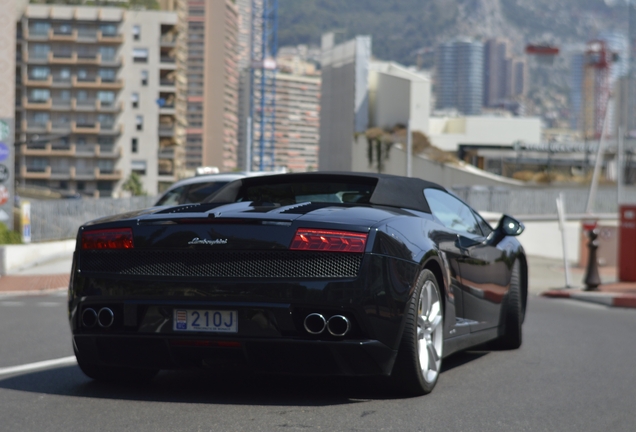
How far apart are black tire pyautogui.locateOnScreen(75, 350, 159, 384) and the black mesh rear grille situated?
747mm

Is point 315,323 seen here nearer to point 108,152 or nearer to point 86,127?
point 108,152

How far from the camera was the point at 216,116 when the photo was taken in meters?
189

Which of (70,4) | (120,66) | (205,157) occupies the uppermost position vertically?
(70,4)

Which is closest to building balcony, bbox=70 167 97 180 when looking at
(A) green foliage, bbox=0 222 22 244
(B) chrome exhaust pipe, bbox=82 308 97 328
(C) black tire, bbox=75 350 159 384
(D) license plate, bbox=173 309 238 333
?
(A) green foliage, bbox=0 222 22 244

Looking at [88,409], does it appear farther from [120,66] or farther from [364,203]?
[120,66]

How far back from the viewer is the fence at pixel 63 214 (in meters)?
27.7

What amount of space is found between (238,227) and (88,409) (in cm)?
120

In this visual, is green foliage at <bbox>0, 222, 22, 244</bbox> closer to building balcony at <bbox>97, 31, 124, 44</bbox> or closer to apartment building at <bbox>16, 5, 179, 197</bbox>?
apartment building at <bbox>16, 5, 179, 197</bbox>

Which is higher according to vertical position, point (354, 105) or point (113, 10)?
point (113, 10)

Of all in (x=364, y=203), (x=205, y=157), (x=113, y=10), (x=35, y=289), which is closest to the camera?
(x=364, y=203)

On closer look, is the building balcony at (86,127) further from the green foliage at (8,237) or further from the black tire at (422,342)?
the black tire at (422,342)

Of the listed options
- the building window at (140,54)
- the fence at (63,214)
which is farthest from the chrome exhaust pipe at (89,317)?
the building window at (140,54)

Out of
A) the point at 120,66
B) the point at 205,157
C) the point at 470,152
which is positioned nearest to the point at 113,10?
the point at 120,66

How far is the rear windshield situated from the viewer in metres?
6.09
